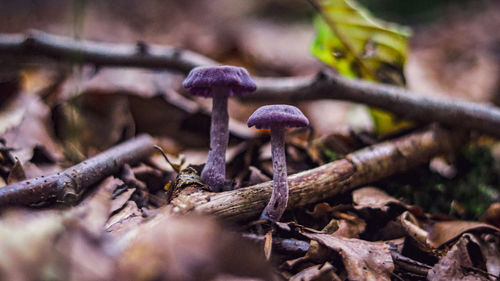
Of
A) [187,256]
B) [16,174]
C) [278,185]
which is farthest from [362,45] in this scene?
[16,174]

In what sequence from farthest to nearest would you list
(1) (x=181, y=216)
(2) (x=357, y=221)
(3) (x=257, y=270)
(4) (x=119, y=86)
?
(4) (x=119, y=86) → (2) (x=357, y=221) → (1) (x=181, y=216) → (3) (x=257, y=270)

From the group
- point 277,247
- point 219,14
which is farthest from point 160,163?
point 219,14

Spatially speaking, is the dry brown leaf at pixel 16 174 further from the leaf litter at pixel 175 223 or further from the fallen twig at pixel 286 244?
the fallen twig at pixel 286 244

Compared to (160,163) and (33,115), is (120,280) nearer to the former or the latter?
(160,163)

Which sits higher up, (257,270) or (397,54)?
(397,54)

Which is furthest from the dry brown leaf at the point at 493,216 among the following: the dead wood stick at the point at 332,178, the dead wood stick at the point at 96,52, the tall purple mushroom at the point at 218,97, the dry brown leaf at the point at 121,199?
the dead wood stick at the point at 96,52

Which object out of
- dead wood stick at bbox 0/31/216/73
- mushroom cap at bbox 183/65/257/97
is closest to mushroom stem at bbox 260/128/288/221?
mushroom cap at bbox 183/65/257/97

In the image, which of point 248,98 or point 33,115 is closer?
point 33,115
